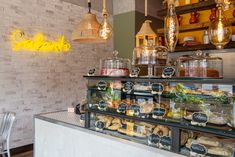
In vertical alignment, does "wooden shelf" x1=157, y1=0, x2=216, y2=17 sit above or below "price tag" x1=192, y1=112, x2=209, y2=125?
above

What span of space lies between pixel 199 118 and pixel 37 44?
152 inches

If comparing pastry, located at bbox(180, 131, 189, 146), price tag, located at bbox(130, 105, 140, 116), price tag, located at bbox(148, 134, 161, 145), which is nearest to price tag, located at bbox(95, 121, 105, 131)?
price tag, located at bbox(130, 105, 140, 116)

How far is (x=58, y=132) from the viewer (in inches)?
97.3

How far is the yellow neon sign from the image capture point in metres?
4.27

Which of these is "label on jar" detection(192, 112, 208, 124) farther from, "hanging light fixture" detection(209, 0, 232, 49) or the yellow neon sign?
the yellow neon sign

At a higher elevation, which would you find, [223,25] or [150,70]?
[223,25]

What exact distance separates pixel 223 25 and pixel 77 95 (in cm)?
407

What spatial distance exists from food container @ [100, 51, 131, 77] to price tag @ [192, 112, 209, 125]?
2.48ft

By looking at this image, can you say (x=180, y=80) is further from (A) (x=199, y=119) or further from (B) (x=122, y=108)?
(B) (x=122, y=108)

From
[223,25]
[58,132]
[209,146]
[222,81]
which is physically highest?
[223,25]

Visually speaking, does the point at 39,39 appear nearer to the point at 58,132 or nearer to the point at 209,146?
the point at 58,132

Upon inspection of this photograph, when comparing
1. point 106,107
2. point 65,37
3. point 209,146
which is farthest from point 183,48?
point 209,146

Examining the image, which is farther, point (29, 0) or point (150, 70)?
point (29, 0)

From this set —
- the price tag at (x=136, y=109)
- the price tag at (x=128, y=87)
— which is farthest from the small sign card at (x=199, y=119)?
the price tag at (x=128, y=87)
